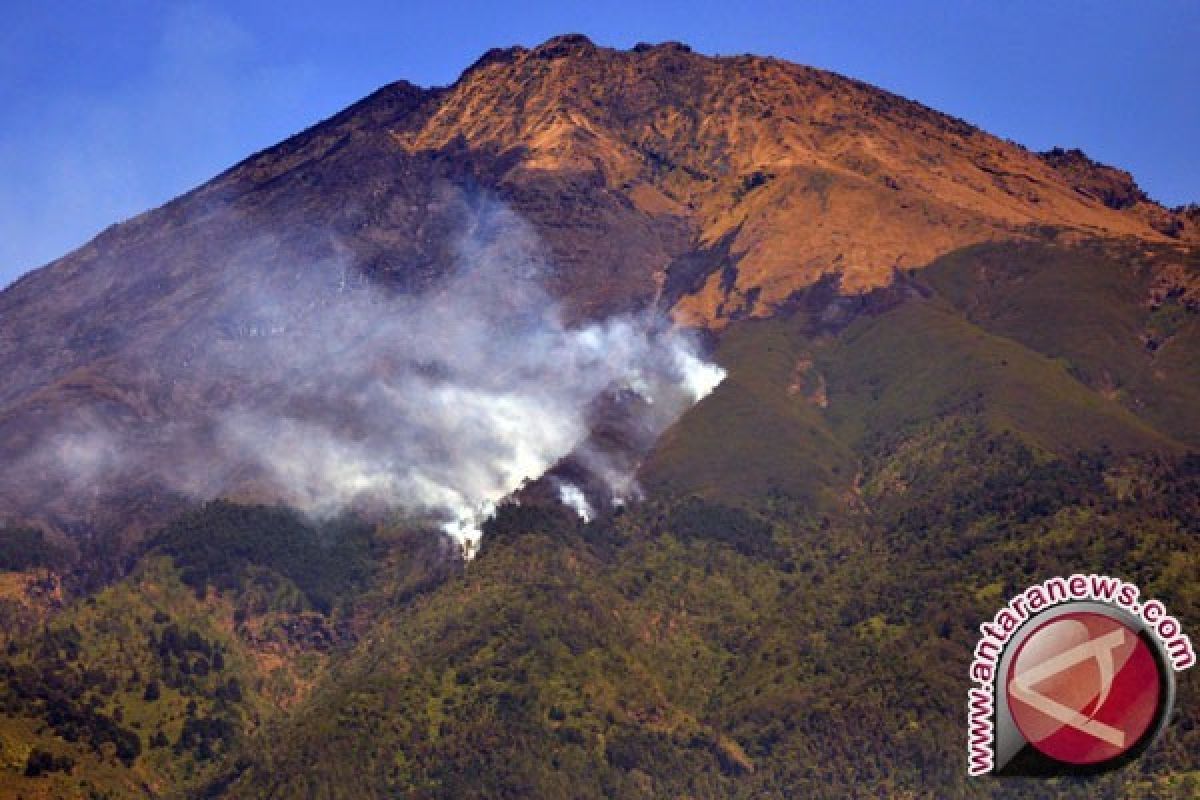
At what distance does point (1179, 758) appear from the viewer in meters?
184

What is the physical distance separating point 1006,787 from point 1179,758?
60.6 feet

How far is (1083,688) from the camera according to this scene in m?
60.7

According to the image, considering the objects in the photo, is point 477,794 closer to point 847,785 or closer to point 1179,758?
point 847,785

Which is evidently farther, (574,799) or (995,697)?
(574,799)

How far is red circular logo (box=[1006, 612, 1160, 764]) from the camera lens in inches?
2354

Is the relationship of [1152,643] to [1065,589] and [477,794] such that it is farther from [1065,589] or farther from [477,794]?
[477,794]

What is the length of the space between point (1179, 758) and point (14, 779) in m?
126

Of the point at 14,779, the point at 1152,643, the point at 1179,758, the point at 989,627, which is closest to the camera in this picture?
the point at 1152,643

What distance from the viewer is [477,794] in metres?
200

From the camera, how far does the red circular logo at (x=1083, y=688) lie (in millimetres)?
59781

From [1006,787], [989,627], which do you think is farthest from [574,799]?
[989,627]

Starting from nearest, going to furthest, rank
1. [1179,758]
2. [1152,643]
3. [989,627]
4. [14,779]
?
[1152,643], [989,627], [1179,758], [14,779]

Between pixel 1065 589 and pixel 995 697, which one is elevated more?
pixel 1065 589

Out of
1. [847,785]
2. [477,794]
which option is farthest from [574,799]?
[847,785]
